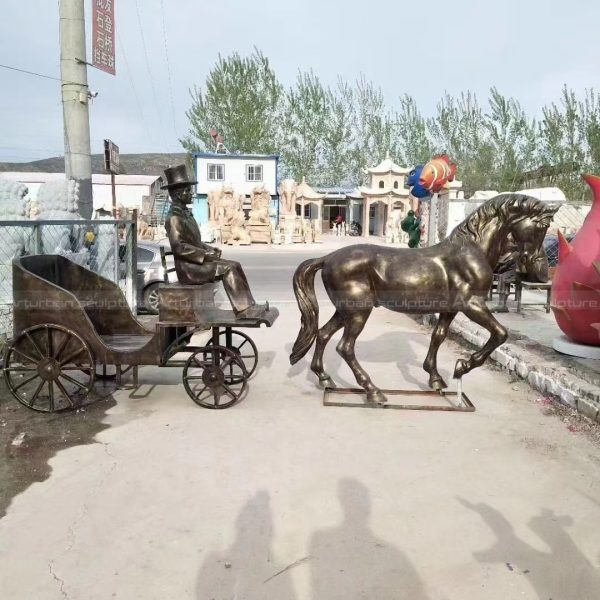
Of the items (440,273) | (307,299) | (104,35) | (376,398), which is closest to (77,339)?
(307,299)

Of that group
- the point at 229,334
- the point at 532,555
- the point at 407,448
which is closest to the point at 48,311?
Result: the point at 229,334

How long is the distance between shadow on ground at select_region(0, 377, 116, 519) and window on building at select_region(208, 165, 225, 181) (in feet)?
98.8

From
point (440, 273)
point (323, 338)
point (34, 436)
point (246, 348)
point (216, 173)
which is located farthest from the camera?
point (216, 173)

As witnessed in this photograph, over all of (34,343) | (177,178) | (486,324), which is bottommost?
(34,343)

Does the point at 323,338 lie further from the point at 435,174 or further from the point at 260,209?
the point at 260,209

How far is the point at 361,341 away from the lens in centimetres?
750

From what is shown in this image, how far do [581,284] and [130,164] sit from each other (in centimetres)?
6430

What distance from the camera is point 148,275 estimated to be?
9969 millimetres

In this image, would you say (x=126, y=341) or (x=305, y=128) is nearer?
(x=126, y=341)

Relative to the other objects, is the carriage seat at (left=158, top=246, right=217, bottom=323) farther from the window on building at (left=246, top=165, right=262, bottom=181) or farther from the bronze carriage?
the window on building at (left=246, top=165, right=262, bottom=181)

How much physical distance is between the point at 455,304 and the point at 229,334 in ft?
7.19

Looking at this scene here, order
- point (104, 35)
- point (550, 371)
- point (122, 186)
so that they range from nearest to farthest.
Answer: point (550, 371) < point (104, 35) < point (122, 186)

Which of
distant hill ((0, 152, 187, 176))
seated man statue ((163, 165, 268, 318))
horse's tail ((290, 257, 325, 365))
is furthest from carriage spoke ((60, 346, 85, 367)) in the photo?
distant hill ((0, 152, 187, 176))

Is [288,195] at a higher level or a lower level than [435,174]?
lower
